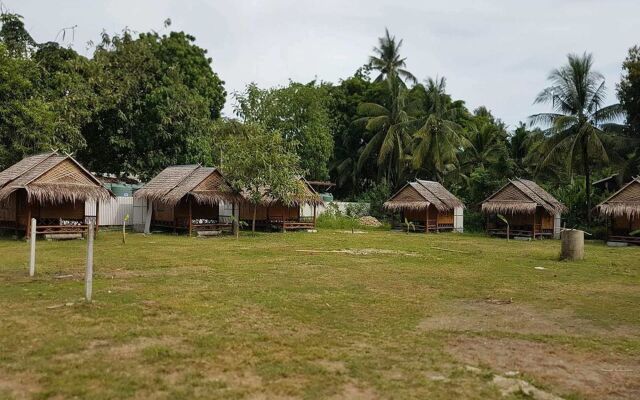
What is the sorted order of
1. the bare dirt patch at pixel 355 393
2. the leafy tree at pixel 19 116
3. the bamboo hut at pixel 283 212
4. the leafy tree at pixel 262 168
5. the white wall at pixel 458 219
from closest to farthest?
the bare dirt patch at pixel 355 393, the leafy tree at pixel 19 116, the leafy tree at pixel 262 168, the bamboo hut at pixel 283 212, the white wall at pixel 458 219

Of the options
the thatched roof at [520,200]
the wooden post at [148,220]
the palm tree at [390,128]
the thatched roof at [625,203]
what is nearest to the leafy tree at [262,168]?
the wooden post at [148,220]

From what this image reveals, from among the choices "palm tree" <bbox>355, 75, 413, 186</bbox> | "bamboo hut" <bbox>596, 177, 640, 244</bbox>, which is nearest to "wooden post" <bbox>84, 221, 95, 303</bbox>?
"bamboo hut" <bbox>596, 177, 640, 244</bbox>

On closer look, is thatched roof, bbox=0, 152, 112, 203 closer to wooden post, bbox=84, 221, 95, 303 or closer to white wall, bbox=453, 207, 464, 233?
wooden post, bbox=84, 221, 95, 303

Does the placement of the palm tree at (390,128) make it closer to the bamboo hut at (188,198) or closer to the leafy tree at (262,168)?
the leafy tree at (262,168)

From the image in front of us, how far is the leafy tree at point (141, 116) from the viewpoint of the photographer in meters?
31.0

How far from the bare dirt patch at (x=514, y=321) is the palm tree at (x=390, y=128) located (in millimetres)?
28303

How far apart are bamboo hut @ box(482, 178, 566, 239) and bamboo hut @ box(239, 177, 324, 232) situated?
980 centimetres

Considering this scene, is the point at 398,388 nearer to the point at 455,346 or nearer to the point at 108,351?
the point at 455,346

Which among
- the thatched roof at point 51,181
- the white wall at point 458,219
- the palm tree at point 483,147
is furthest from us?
the palm tree at point 483,147

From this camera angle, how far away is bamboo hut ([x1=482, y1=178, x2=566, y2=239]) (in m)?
29.6

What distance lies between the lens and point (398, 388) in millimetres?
5176

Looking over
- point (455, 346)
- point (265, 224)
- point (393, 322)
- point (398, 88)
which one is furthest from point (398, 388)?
point (398, 88)

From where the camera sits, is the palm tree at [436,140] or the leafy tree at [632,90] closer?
the leafy tree at [632,90]

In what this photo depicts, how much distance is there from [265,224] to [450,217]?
12135mm
